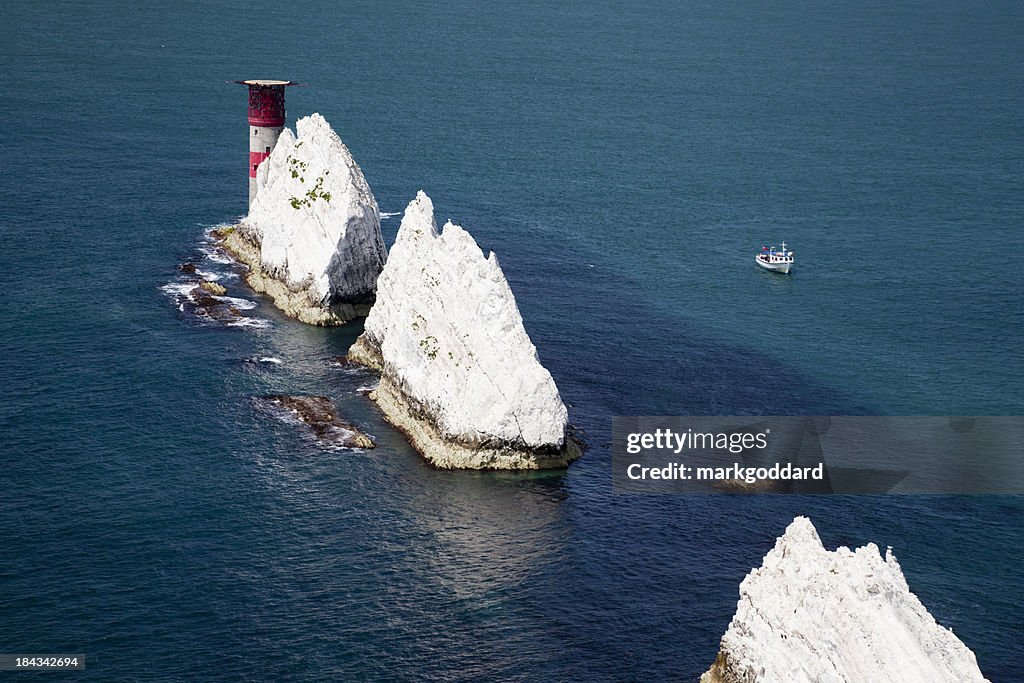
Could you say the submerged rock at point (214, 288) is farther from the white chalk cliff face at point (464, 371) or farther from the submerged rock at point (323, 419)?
the white chalk cliff face at point (464, 371)

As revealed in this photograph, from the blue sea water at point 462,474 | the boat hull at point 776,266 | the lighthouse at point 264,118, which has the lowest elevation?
the blue sea water at point 462,474

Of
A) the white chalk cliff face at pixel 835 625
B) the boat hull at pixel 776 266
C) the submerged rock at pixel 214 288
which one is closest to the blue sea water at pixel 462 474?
the boat hull at pixel 776 266

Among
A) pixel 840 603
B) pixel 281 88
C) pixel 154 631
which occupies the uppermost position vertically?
pixel 281 88

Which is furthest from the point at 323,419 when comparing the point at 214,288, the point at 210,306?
the point at 214,288

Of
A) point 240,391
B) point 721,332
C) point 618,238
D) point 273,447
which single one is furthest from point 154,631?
point 618,238

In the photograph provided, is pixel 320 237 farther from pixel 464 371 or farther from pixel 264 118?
pixel 464 371

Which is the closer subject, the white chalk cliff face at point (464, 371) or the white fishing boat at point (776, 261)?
the white chalk cliff face at point (464, 371)

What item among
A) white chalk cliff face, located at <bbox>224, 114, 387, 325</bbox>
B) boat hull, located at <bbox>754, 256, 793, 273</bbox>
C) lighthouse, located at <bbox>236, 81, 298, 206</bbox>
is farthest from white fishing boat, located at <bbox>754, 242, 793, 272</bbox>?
lighthouse, located at <bbox>236, 81, 298, 206</bbox>

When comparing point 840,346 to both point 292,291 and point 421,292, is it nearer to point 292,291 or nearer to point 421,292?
point 421,292
